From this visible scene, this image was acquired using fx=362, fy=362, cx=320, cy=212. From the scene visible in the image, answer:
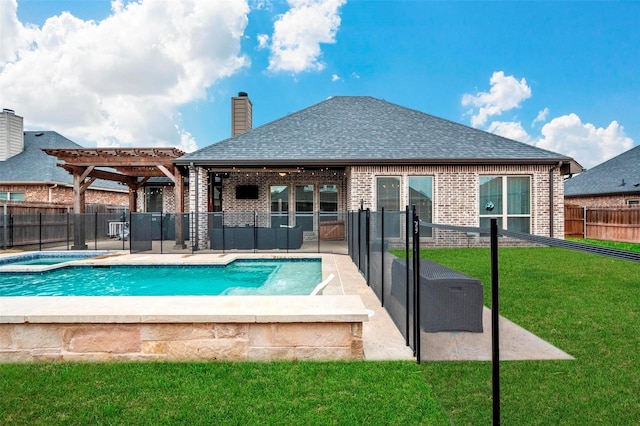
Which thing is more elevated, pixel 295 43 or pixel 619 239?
pixel 295 43

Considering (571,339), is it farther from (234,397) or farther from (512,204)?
(512,204)

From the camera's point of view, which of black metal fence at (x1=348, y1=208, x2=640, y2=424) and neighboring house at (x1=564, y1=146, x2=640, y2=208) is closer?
black metal fence at (x1=348, y1=208, x2=640, y2=424)

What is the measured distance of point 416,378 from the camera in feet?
9.87

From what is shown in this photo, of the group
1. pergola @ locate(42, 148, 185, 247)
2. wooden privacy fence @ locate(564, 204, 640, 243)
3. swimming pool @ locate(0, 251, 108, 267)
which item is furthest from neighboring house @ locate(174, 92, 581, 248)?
wooden privacy fence @ locate(564, 204, 640, 243)

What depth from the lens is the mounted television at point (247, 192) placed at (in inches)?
620

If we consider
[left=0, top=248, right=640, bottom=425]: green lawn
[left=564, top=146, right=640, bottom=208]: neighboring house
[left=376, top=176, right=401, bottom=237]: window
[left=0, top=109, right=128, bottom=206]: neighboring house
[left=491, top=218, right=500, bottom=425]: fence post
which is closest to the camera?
[left=491, top=218, right=500, bottom=425]: fence post

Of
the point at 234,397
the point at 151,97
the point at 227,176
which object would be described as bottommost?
the point at 234,397

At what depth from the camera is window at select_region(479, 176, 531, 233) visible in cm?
1272

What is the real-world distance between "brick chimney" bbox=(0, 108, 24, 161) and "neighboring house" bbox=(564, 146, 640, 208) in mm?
32651

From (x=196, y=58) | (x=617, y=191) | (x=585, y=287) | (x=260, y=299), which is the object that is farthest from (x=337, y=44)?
(x=260, y=299)

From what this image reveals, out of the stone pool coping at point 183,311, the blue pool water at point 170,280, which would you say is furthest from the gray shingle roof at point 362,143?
the stone pool coping at point 183,311

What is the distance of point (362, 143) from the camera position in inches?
532

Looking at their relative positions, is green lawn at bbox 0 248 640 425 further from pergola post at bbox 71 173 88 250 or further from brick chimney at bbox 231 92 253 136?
brick chimney at bbox 231 92 253 136

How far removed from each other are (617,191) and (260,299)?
21.8 meters
